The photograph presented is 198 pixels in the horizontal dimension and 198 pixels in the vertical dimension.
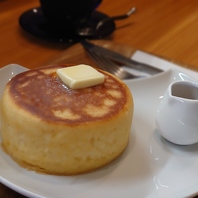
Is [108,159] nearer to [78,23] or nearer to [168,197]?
[168,197]

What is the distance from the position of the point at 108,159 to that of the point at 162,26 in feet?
3.48

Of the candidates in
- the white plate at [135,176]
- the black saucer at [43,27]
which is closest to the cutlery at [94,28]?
the black saucer at [43,27]

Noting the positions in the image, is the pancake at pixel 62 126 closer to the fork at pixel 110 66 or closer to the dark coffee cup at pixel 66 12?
the fork at pixel 110 66

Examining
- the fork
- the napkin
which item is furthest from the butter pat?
the napkin

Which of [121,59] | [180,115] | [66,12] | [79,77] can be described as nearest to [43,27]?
[66,12]

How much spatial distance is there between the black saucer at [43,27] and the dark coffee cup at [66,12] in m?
0.04

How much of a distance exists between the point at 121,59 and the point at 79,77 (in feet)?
1.64

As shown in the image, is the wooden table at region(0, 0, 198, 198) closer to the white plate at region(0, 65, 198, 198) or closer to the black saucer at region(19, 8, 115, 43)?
the black saucer at region(19, 8, 115, 43)

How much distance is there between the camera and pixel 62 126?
75cm

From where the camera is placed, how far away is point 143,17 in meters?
1.84

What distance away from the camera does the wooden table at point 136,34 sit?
1.38 m

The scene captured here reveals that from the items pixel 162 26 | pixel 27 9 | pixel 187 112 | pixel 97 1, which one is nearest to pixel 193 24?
pixel 162 26

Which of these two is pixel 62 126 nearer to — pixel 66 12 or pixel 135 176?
pixel 135 176

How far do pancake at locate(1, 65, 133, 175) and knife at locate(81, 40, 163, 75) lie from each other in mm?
450
